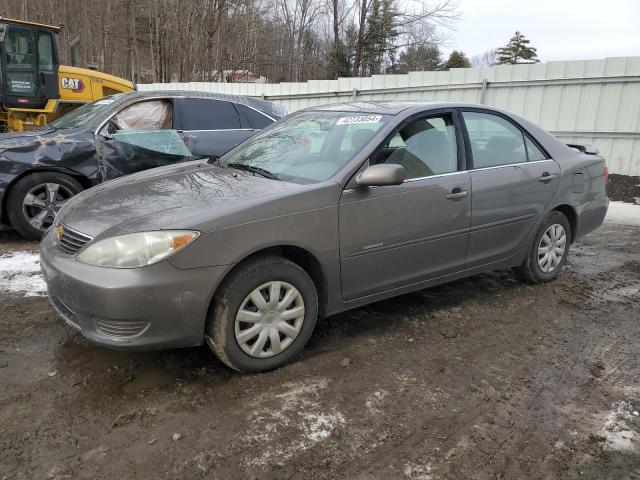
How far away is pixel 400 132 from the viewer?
144 inches

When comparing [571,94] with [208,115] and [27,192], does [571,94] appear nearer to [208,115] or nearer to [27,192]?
[208,115]

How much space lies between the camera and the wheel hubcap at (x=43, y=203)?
18.6ft

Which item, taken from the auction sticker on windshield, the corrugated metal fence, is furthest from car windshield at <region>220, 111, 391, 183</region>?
the corrugated metal fence

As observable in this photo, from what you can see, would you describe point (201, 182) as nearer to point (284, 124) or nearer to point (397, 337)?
point (284, 124)

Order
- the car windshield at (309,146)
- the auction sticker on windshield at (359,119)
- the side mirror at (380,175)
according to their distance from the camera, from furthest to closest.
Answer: the auction sticker on windshield at (359,119)
the car windshield at (309,146)
the side mirror at (380,175)

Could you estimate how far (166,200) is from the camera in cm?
309

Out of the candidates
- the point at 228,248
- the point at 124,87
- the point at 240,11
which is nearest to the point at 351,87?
the point at 124,87

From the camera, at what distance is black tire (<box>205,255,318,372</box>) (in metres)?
2.86

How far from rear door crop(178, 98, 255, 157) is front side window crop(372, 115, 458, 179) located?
324 cm

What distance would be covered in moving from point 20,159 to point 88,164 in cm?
68

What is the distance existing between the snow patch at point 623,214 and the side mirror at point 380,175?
20.1ft

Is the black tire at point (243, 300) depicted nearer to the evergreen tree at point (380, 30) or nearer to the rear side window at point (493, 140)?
the rear side window at point (493, 140)

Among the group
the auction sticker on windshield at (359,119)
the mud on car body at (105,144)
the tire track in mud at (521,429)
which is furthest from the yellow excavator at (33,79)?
the tire track in mud at (521,429)

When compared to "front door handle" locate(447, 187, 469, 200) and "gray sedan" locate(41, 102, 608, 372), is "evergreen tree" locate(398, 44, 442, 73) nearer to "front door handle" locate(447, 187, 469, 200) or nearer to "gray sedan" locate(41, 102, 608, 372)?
"gray sedan" locate(41, 102, 608, 372)
